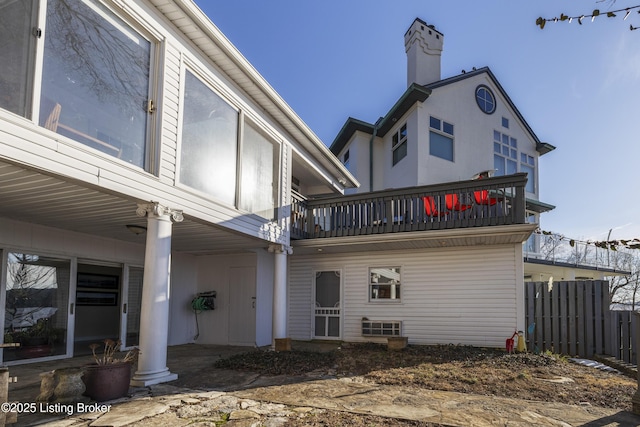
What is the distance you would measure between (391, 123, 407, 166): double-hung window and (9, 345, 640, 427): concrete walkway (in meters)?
9.84

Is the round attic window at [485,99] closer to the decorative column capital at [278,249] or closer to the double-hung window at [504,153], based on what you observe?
the double-hung window at [504,153]

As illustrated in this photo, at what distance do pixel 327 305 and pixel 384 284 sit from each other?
5.30ft

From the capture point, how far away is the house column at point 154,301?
5656mm

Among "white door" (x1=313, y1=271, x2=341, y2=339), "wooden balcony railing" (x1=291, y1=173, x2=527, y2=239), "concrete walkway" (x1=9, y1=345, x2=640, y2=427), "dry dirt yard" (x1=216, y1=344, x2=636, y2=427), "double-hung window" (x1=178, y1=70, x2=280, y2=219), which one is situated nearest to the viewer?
"concrete walkway" (x1=9, y1=345, x2=640, y2=427)

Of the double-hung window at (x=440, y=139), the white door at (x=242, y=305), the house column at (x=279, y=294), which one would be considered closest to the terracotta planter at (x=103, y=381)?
the house column at (x=279, y=294)

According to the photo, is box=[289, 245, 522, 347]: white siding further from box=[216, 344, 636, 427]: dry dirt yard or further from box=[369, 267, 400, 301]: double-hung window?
box=[216, 344, 636, 427]: dry dirt yard

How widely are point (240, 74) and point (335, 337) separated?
22.2 ft

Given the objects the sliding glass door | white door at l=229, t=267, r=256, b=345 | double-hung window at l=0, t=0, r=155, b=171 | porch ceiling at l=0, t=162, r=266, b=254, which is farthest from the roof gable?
the sliding glass door

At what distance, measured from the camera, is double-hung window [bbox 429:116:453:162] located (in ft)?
44.8

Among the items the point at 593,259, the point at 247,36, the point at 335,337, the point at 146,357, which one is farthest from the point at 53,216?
the point at 593,259

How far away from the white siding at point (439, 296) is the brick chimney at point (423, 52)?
23.4 ft

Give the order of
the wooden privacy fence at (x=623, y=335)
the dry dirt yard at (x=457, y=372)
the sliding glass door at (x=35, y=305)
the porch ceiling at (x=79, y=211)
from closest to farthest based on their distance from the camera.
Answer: the porch ceiling at (x=79, y=211) < the dry dirt yard at (x=457, y=372) < the sliding glass door at (x=35, y=305) < the wooden privacy fence at (x=623, y=335)

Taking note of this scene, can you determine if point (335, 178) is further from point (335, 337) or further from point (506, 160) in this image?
point (506, 160)

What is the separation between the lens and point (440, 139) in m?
13.9
